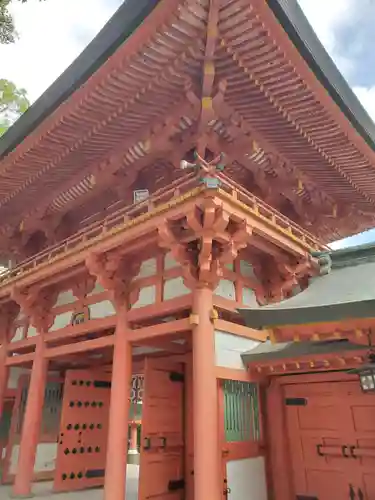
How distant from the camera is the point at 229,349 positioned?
259 inches

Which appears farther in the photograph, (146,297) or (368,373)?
(146,297)

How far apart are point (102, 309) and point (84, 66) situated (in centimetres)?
493

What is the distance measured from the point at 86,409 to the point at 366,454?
6.73 metres

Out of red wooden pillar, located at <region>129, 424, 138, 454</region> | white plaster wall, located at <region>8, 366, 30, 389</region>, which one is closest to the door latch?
white plaster wall, located at <region>8, 366, 30, 389</region>

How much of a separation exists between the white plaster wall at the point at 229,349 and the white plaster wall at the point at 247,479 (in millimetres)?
1519

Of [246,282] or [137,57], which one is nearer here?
[137,57]

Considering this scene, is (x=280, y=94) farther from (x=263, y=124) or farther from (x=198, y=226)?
(x=198, y=226)

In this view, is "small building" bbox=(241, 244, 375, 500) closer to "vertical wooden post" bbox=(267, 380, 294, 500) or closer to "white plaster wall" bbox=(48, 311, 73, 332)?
"vertical wooden post" bbox=(267, 380, 294, 500)

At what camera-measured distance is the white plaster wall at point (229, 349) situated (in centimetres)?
635

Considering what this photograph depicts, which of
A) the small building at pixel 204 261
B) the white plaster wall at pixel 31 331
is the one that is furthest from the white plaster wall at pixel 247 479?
the white plaster wall at pixel 31 331

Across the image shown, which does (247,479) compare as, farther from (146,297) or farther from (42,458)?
(42,458)

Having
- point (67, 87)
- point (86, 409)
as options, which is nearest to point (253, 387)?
point (86, 409)

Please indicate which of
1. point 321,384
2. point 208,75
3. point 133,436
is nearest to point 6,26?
point 208,75

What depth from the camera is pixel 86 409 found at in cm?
992
